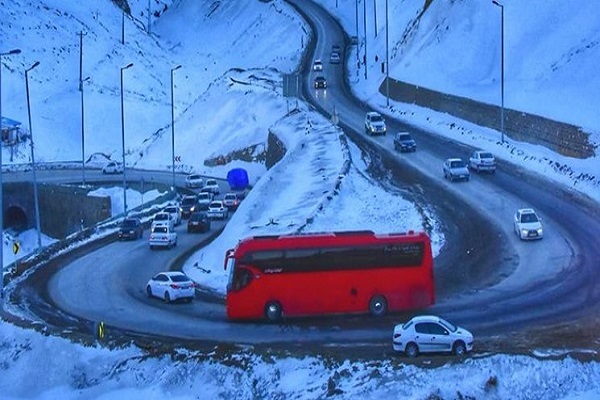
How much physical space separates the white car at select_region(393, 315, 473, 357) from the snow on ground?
1280 mm

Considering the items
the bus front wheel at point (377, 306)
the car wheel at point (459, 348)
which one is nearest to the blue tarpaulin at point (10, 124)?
the bus front wheel at point (377, 306)

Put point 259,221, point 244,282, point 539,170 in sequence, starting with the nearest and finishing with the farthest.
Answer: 1. point 244,282
2. point 259,221
3. point 539,170

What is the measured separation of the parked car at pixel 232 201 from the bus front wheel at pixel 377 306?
36.7 meters

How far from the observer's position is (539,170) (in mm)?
54750

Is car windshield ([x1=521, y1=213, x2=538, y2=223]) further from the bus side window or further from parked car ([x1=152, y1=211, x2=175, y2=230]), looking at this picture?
parked car ([x1=152, y1=211, x2=175, y2=230])

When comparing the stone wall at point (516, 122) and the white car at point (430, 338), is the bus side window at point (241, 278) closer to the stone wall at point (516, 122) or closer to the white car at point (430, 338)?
the white car at point (430, 338)

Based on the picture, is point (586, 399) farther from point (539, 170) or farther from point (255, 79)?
point (255, 79)

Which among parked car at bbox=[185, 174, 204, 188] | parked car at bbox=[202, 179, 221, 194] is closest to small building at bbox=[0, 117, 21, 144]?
parked car at bbox=[185, 174, 204, 188]

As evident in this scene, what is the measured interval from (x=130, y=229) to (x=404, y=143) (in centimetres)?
1811

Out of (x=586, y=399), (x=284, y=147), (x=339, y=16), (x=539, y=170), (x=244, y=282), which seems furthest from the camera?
(x=339, y=16)

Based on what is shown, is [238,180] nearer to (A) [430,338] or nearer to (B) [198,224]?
(B) [198,224]

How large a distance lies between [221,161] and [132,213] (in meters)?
23.9

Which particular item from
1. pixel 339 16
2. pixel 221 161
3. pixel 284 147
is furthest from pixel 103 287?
pixel 339 16

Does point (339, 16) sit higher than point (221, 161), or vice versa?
point (339, 16)
